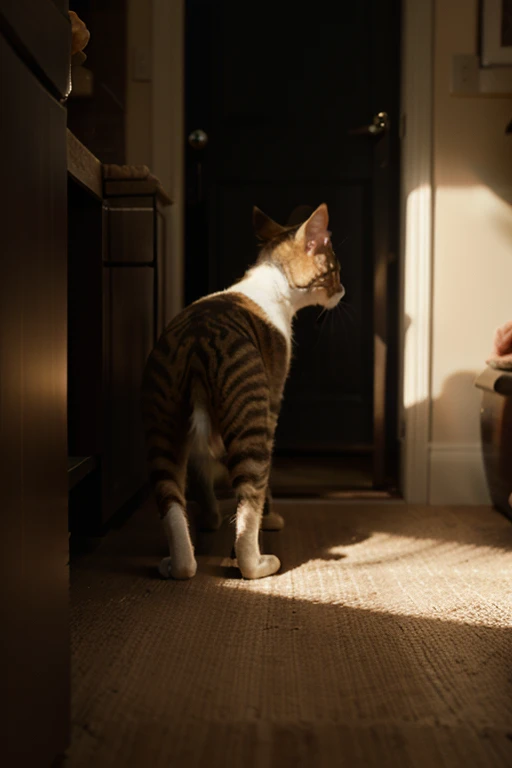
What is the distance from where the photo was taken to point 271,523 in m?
2.16

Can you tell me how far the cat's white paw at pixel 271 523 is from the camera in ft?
7.10

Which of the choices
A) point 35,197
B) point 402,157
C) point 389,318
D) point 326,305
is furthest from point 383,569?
point 389,318

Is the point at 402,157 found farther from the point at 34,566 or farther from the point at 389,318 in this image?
the point at 34,566

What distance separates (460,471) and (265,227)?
3.49ft

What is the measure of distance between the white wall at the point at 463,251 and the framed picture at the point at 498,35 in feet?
0.15

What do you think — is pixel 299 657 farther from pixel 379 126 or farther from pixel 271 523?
pixel 379 126

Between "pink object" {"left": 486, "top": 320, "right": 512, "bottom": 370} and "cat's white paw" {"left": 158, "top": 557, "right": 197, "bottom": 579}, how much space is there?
3.58 feet

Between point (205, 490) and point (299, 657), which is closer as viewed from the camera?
point (299, 657)

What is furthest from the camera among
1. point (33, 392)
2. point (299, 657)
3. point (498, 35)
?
point (498, 35)

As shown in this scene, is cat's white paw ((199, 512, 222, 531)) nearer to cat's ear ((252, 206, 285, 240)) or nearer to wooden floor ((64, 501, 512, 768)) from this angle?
wooden floor ((64, 501, 512, 768))

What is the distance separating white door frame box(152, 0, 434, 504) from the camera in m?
2.50

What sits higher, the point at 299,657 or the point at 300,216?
the point at 300,216

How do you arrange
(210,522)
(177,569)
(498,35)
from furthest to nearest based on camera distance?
(498,35) → (210,522) → (177,569)

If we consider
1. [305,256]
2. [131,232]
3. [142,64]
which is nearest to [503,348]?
[305,256]
